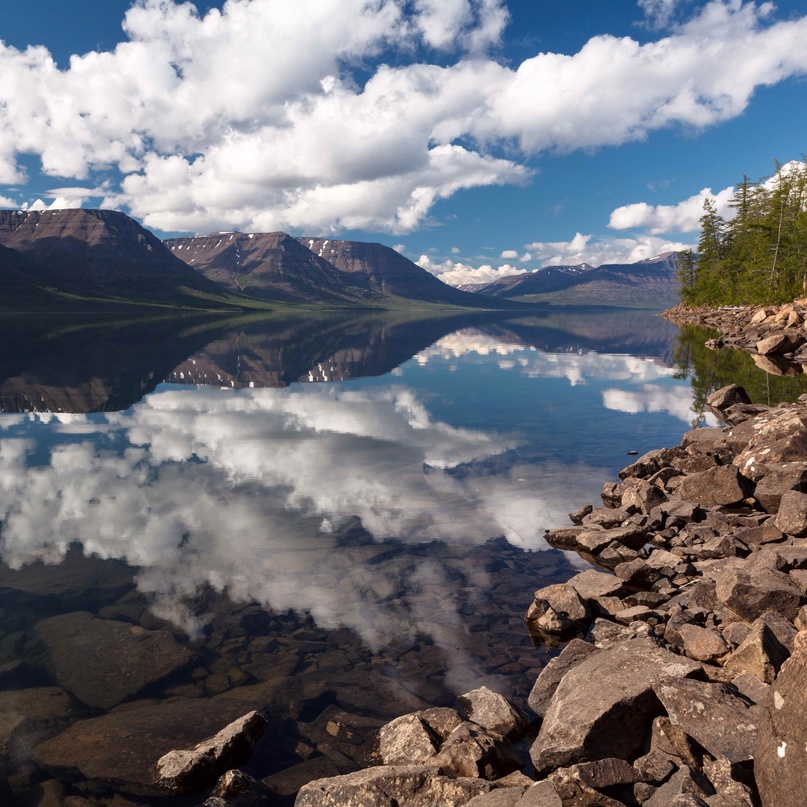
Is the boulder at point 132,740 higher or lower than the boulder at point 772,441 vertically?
lower

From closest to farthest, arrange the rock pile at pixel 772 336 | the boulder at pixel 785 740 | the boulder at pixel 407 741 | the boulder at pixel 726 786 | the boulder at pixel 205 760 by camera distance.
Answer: the boulder at pixel 785 740 → the boulder at pixel 726 786 → the boulder at pixel 205 760 → the boulder at pixel 407 741 → the rock pile at pixel 772 336

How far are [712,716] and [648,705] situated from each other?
1.04 meters

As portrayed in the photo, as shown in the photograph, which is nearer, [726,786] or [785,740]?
[785,740]

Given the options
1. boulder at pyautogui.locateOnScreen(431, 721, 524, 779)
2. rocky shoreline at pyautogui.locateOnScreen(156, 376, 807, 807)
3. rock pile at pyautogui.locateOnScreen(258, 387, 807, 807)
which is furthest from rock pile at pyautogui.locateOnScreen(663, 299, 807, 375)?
boulder at pyautogui.locateOnScreen(431, 721, 524, 779)

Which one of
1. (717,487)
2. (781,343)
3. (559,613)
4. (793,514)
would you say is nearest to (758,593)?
(559,613)

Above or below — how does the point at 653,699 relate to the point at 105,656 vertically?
above

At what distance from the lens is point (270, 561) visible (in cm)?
1692

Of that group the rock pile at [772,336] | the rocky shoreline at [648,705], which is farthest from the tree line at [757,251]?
the rocky shoreline at [648,705]

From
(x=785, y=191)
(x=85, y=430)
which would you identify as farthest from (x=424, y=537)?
(x=785, y=191)

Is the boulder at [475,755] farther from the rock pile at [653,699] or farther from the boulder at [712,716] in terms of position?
the boulder at [712,716]

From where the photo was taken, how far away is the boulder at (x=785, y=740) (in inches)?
248

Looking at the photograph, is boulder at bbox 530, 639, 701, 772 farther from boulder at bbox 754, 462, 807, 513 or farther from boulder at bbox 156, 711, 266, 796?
boulder at bbox 754, 462, 807, 513

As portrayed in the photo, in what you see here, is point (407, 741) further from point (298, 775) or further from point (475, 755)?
point (298, 775)

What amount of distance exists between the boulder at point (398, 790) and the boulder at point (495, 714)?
1.96 m
